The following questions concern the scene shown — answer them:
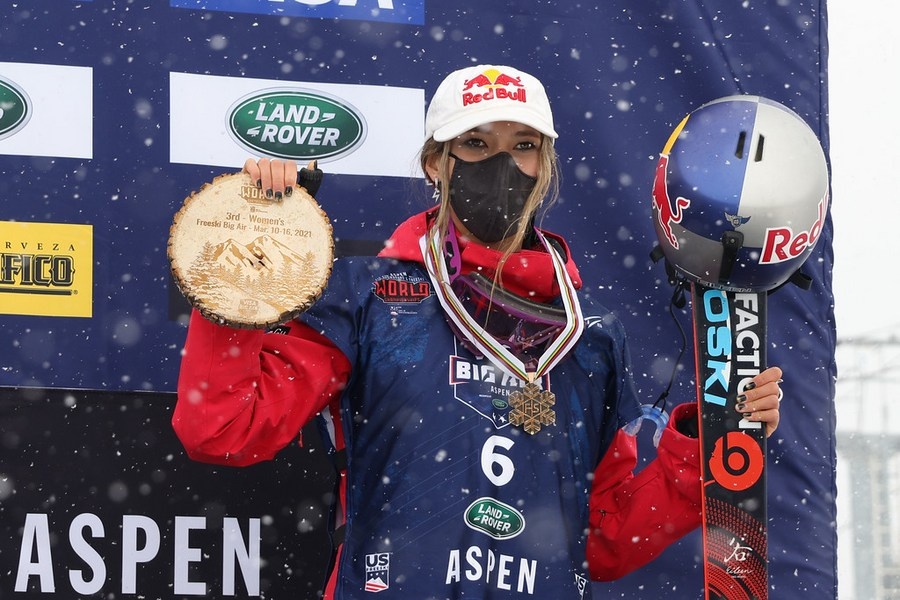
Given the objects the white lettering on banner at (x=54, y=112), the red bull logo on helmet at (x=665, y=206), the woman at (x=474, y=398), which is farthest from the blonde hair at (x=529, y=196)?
the white lettering on banner at (x=54, y=112)

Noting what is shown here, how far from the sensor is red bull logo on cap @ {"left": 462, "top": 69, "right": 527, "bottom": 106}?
102 inches

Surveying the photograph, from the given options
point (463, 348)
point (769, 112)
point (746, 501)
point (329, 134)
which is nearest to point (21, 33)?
point (329, 134)

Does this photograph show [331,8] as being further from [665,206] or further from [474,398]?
[474,398]

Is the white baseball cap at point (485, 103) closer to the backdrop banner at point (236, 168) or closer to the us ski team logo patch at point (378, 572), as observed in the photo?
the backdrop banner at point (236, 168)

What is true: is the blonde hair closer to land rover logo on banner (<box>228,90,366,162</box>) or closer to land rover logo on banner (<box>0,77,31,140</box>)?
land rover logo on banner (<box>228,90,366,162</box>)

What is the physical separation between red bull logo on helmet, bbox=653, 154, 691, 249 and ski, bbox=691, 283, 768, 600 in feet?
0.44

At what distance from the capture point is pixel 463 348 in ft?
8.29

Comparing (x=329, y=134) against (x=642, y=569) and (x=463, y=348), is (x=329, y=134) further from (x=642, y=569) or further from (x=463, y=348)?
(x=642, y=569)

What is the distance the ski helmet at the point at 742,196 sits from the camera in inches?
98.1

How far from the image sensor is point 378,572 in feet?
→ 7.88

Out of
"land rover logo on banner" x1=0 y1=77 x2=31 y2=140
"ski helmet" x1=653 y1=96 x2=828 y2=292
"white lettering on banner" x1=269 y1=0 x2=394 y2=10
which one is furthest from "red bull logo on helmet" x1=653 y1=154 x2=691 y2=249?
→ "land rover logo on banner" x1=0 y1=77 x2=31 y2=140

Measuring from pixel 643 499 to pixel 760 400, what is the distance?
1.05ft

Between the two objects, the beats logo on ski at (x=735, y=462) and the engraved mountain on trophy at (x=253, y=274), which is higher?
the engraved mountain on trophy at (x=253, y=274)

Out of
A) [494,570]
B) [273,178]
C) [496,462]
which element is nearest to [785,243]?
[496,462]
